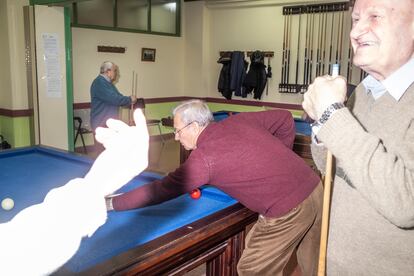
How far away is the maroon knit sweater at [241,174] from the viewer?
1.70m

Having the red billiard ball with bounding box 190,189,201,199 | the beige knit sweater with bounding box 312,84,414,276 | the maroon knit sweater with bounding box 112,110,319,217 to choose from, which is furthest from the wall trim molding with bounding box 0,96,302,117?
the beige knit sweater with bounding box 312,84,414,276

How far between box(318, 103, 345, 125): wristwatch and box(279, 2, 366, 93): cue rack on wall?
534 centimetres

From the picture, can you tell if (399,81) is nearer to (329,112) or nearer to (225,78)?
(329,112)

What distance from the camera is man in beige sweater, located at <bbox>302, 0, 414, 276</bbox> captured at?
89 cm

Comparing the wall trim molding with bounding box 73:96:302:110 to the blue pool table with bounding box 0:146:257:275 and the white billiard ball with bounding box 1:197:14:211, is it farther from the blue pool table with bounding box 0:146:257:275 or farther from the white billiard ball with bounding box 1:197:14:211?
the white billiard ball with bounding box 1:197:14:211

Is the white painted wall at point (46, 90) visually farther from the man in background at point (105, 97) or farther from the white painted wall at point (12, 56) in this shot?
the man in background at point (105, 97)

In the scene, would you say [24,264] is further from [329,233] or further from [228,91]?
[228,91]

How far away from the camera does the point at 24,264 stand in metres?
0.58

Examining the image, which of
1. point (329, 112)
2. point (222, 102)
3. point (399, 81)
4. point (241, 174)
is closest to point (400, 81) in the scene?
point (399, 81)

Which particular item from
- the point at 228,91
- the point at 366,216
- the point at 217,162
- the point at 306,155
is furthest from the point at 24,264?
the point at 228,91

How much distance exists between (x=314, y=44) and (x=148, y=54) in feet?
9.29

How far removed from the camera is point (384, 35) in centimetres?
105

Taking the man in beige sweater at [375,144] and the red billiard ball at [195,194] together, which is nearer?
the man in beige sweater at [375,144]

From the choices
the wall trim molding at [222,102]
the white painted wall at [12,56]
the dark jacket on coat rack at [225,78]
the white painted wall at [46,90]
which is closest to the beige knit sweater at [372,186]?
the white painted wall at [46,90]
